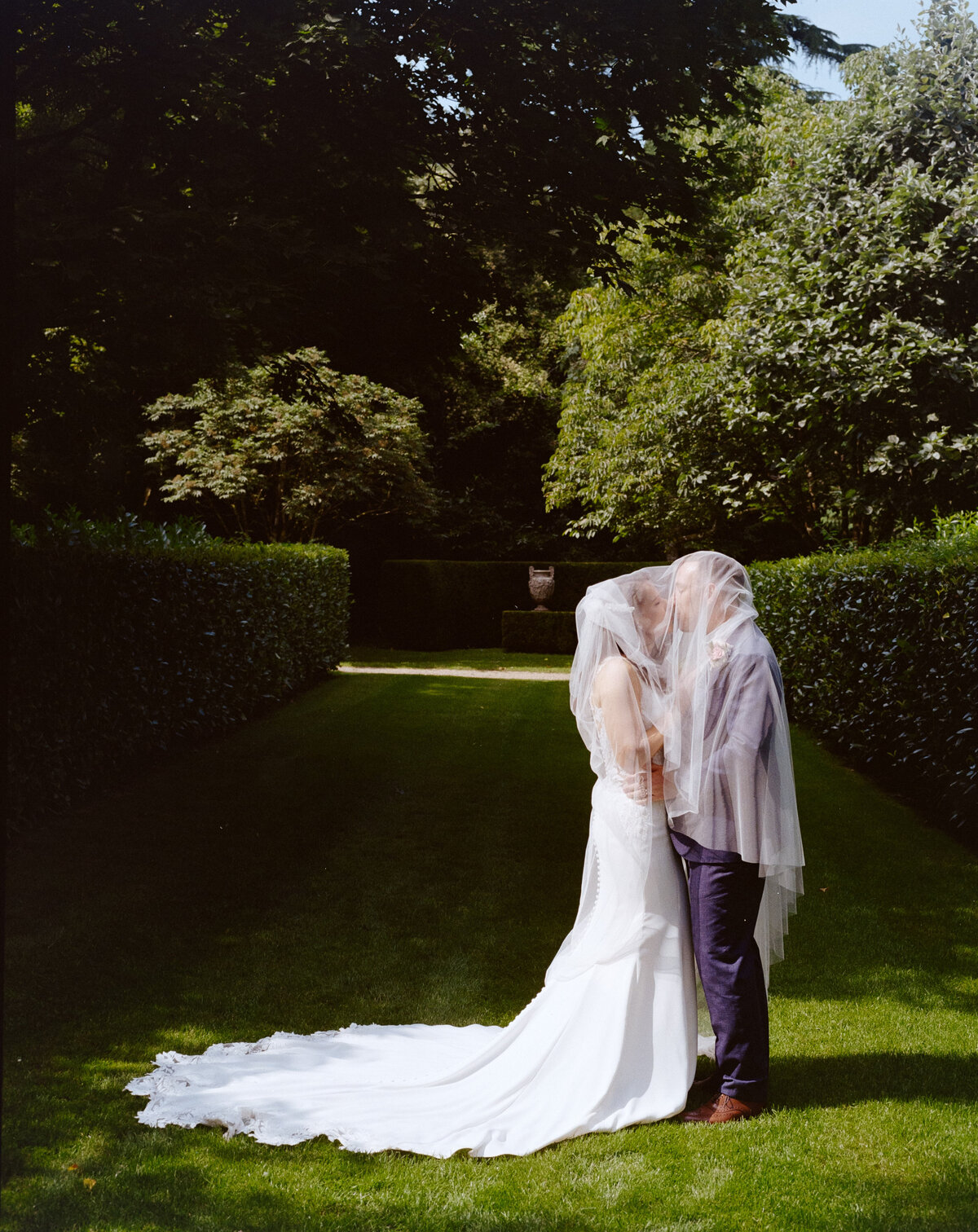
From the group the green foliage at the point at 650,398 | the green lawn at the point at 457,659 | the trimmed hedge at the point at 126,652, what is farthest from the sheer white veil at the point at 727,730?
the green lawn at the point at 457,659

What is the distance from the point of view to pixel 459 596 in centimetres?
2512

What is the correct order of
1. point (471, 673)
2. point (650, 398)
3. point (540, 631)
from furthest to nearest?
1. point (540, 631)
2. point (650, 398)
3. point (471, 673)

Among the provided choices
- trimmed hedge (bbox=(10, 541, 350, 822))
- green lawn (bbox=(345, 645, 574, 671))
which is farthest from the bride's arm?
green lawn (bbox=(345, 645, 574, 671))

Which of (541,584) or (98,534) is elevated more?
(98,534)

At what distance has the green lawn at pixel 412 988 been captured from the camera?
3.15 metres

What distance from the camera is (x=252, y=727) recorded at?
→ 12180 mm

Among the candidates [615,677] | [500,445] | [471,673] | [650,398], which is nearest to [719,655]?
[615,677]

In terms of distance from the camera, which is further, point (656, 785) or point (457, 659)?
point (457, 659)

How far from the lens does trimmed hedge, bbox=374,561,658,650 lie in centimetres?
2370

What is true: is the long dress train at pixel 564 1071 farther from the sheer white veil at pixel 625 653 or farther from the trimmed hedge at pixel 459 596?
the trimmed hedge at pixel 459 596

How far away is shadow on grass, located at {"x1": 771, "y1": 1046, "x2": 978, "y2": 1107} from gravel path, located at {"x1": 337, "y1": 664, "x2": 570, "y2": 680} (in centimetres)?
1376

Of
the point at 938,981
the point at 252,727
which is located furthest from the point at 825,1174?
the point at 252,727

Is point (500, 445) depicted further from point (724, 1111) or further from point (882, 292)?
point (724, 1111)

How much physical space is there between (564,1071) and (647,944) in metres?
0.53
